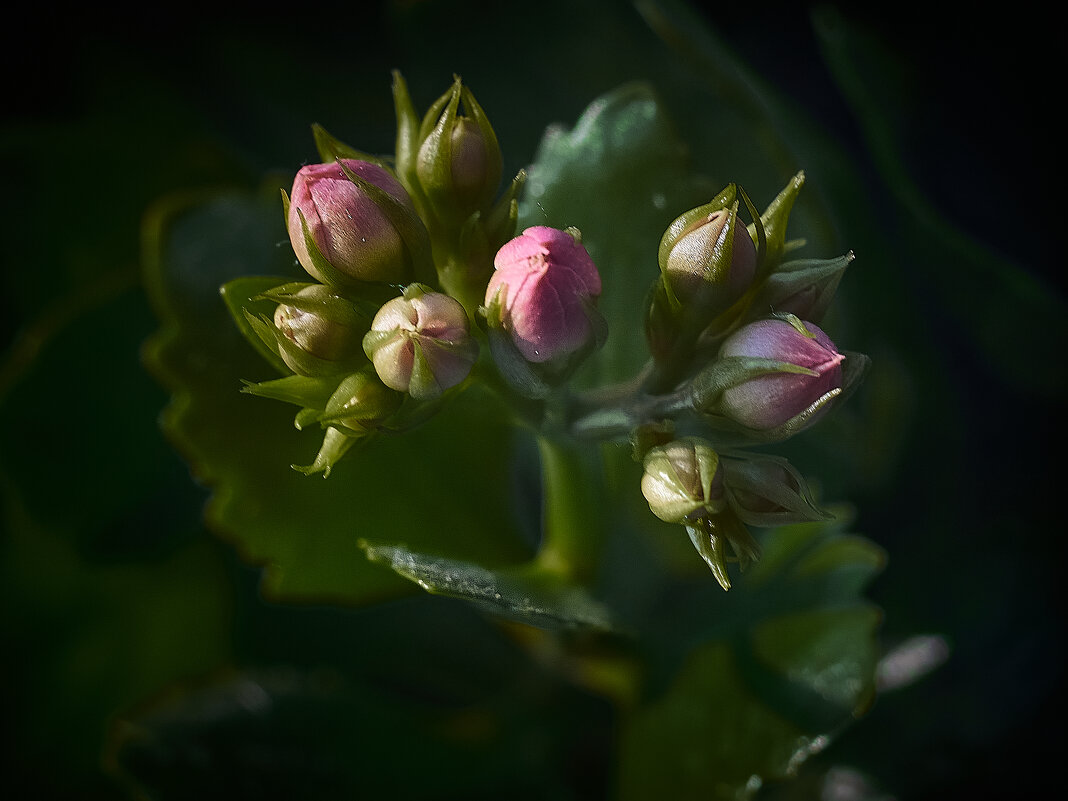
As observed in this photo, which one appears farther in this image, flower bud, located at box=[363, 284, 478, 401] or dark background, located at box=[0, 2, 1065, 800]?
dark background, located at box=[0, 2, 1065, 800]

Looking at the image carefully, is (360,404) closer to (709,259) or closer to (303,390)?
(303,390)

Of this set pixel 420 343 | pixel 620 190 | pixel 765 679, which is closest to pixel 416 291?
pixel 420 343

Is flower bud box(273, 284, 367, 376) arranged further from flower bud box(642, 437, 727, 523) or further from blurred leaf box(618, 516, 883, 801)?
blurred leaf box(618, 516, 883, 801)

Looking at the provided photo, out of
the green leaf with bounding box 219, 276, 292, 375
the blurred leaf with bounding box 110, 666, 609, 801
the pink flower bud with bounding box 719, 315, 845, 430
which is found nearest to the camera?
the pink flower bud with bounding box 719, 315, 845, 430

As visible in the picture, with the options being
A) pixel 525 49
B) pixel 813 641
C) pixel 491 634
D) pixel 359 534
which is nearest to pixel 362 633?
pixel 491 634

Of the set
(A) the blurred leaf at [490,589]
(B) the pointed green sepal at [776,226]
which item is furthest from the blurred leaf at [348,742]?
(B) the pointed green sepal at [776,226]

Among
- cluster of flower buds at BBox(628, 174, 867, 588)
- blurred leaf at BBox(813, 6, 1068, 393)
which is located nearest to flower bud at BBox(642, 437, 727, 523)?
cluster of flower buds at BBox(628, 174, 867, 588)

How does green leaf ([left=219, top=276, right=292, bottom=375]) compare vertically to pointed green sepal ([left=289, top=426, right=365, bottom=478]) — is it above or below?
above

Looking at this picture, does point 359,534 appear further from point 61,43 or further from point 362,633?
point 61,43
